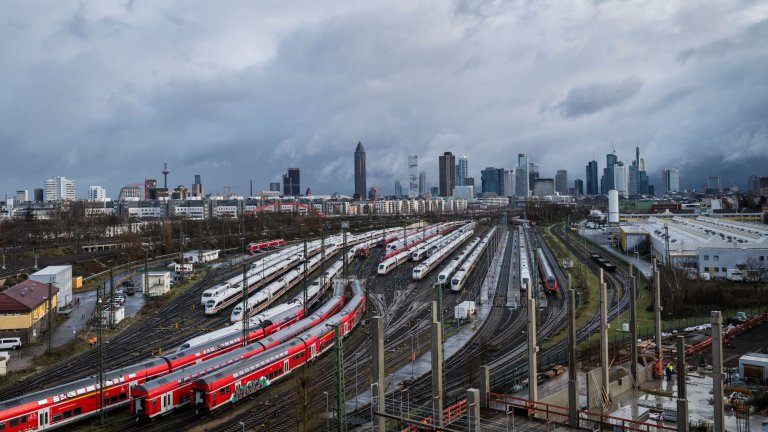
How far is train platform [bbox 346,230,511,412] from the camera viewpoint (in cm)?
1681

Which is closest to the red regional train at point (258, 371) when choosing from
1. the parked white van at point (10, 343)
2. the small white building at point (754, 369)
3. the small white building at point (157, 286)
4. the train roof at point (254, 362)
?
the train roof at point (254, 362)

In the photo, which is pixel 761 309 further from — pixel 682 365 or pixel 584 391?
pixel 682 365

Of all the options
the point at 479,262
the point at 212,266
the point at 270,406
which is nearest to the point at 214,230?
the point at 212,266

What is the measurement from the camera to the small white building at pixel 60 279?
2973 cm

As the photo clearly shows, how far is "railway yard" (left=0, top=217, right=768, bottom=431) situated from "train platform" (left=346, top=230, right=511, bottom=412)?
9 cm

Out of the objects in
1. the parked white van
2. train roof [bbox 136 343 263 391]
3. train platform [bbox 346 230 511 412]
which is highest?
train roof [bbox 136 343 263 391]

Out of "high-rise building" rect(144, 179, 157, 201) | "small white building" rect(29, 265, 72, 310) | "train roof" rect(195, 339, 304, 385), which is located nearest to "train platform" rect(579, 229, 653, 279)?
"train roof" rect(195, 339, 304, 385)

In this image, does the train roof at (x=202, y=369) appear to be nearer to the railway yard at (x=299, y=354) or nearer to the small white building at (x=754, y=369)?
the railway yard at (x=299, y=354)

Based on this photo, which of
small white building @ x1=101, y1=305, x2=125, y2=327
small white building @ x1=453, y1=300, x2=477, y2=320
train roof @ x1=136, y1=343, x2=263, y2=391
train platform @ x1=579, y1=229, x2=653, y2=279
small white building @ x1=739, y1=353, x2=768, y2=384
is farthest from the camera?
train platform @ x1=579, y1=229, x2=653, y2=279

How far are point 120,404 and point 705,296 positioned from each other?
26101 millimetres

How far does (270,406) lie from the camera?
16.1 meters

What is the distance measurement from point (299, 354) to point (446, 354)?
5504 millimetres

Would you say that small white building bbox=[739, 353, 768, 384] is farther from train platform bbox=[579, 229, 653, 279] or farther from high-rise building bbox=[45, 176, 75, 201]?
high-rise building bbox=[45, 176, 75, 201]

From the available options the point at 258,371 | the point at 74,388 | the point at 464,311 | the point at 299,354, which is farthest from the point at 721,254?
the point at 74,388
